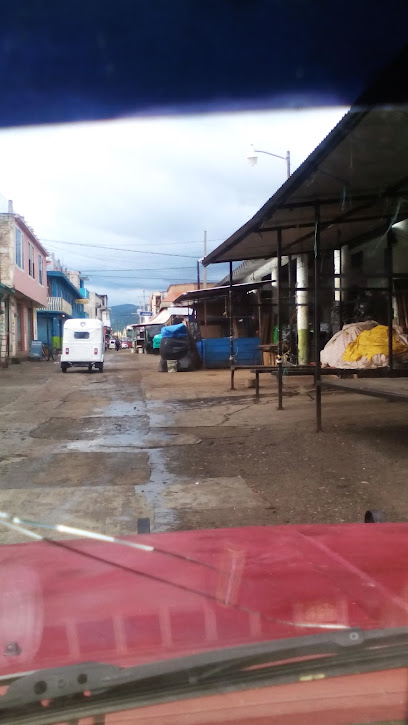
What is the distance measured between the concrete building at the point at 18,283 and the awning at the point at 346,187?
16094 mm

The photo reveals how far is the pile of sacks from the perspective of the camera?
32.1 feet

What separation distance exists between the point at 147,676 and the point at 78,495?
4.43 metres

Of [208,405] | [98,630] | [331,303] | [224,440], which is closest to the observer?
[98,630]

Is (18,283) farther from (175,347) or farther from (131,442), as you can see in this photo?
(131,442)

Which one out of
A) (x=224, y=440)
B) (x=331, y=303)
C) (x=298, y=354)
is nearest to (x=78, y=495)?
(x=224, y=440)

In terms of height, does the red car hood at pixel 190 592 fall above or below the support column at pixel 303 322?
below

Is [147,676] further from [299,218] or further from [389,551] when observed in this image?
[299,218]

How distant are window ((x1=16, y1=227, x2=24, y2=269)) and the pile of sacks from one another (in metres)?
21.0

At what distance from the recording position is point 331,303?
46.0 ft

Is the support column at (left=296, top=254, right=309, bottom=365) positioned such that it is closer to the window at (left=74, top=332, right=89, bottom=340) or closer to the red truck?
the window at (left=74, top=332, right=89, bottom=340)

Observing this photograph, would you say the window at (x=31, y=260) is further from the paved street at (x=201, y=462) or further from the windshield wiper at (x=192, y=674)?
the windshield wiper at (x=192, y=674)

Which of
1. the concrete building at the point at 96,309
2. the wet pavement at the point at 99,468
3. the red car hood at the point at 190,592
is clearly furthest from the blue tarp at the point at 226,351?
A: the concrete building at the point at 96,309

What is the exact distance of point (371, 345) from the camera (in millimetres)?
9953

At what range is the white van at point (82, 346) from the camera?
22359 mm
